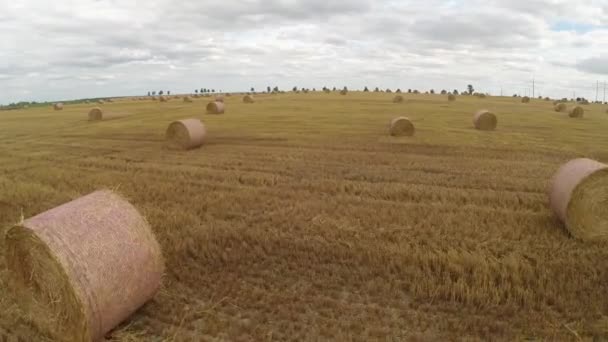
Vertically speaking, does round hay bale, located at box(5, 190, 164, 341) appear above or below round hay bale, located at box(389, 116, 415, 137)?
below

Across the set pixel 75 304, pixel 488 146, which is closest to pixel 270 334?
pixel 75 304

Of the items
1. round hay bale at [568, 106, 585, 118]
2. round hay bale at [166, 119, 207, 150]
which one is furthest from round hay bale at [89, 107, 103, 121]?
round hay bale at [568, 106, 585, 118]

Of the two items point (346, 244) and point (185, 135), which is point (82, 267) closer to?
point (346, 244)

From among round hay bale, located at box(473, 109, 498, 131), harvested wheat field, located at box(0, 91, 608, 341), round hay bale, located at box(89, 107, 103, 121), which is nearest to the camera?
harvested wheat field, located at box(0, 91, 608, 341)

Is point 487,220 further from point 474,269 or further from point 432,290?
point 432,290

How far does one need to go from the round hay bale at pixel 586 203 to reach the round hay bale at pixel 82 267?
7.23 meters

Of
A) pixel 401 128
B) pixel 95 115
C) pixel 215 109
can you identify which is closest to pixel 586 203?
pixel 401 128

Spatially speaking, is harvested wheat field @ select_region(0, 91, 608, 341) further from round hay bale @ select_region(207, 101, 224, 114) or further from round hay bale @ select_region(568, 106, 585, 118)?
round hay bale @ select_region(568, 106, 585, 118)

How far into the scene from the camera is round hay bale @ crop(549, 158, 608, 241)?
751 cm

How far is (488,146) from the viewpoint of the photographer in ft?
54.5

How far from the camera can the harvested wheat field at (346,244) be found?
523cm

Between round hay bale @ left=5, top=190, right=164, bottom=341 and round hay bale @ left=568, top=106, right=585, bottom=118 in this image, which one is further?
round hay bale @ left=568, top=106, right=585, bottom=118

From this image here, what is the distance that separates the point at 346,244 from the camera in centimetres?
730

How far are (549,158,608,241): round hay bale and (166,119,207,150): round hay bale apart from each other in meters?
13.4
